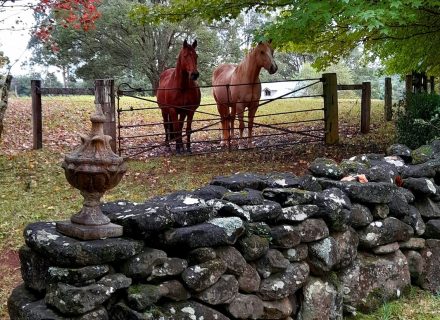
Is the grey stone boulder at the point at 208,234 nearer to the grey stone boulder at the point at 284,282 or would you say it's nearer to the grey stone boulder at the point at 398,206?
the grey stone boulder at the point at 284,282

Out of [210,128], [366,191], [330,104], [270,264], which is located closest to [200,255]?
[270,264]

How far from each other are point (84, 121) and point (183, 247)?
11.7m

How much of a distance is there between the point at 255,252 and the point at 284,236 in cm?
28

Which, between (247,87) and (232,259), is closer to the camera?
(232,259)

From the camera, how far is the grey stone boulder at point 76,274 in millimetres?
2600

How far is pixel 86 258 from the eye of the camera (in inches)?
104

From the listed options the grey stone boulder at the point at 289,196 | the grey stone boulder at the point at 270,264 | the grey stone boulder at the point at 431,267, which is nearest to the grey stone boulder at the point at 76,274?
the grey stone boulder at the point at 270,264

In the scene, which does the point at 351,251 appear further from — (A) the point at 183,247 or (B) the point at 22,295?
(B) the point at 22,295

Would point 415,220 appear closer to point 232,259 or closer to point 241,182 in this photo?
point 241,182

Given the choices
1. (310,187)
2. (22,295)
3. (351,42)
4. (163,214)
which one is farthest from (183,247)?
(351,42)

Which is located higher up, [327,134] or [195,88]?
[195,88]

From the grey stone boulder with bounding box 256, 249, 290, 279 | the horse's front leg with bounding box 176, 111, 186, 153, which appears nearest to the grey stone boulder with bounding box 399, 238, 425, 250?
the grey stone boulder with bounding box 256, 249, 290, 279

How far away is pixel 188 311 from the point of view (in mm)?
2896

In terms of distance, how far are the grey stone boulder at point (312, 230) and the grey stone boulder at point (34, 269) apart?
5.30 ft
